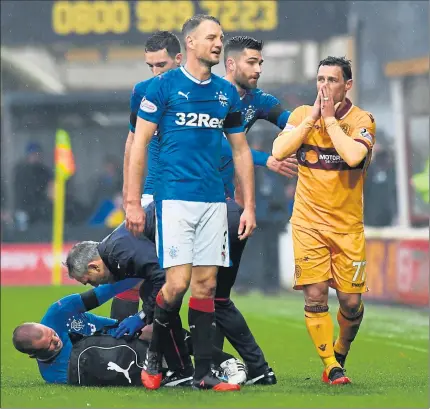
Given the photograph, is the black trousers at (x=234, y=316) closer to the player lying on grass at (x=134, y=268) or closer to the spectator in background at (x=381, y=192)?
the player lying on grass at (x=134, y=268)

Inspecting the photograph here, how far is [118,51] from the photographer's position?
77.5ft

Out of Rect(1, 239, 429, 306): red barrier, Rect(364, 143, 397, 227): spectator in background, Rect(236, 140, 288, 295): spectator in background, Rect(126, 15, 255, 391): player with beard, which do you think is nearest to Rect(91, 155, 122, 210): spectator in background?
Rect(236, 140, 288, 295): spectator in background

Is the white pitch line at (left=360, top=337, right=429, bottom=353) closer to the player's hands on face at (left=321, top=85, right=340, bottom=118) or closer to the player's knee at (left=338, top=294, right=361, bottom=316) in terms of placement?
the player's knee at (left=338, top=294, right=361, bottom=316)

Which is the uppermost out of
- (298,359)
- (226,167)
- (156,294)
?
(226,167)

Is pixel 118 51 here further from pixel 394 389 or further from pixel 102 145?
pixel 394 389

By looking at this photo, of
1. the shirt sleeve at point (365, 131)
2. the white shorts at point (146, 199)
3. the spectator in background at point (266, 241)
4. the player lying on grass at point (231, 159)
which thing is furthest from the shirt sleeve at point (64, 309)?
the spectator in background at point (266, 241)

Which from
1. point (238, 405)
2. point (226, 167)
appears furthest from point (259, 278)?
point (238, 405)

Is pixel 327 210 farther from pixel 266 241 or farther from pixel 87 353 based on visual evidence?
pixel 266 241

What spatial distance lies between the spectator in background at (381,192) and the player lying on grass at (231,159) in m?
9.46

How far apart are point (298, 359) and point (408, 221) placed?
831 cm

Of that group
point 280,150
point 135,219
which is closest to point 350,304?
point 280,150

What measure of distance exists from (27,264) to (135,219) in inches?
532

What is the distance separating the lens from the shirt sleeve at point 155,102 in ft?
22.7

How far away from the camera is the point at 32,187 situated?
2047cm
